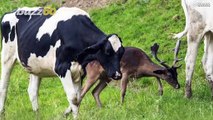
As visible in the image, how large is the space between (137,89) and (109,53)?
15.0 ft

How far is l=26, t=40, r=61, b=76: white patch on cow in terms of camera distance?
9.77 metres

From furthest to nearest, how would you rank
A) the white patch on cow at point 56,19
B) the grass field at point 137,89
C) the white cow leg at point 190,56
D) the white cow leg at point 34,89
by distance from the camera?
1. the white cow leg at point 190,56
2. the white cow leg at point 34,89
3. the grass field at point 137,89
4. the white patch on cow at point 56,19

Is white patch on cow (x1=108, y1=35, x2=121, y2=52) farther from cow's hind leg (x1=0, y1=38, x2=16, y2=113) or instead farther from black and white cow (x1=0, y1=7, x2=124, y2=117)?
cow's hind leg (x1=0, y1=38, x2=16, y2=113)

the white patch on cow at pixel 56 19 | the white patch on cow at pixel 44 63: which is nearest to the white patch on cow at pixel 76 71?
the white patch on cow at pixel 44 63

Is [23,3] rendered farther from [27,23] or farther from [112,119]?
[112,119]

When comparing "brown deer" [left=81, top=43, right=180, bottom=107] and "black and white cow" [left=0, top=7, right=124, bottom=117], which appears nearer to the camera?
"black and white cow" [left=0, top=7, right=124, bottom=117]

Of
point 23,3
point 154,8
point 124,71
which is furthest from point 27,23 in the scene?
point 23,3

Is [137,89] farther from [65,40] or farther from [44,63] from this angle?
[65,40]

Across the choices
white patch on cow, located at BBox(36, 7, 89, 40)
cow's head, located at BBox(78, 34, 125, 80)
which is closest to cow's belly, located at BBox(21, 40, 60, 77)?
white patch on cow, located at BBox(36, 7, 89, 40)

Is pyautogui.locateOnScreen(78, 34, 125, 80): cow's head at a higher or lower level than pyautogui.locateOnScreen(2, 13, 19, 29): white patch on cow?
higher

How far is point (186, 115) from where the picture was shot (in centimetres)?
987

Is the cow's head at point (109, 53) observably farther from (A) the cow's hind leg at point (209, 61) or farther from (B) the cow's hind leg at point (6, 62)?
(A) the cow's hind leg at point (209, 61)

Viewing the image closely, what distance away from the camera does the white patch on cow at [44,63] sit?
9773 mm

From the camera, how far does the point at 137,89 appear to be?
13.9 meters
